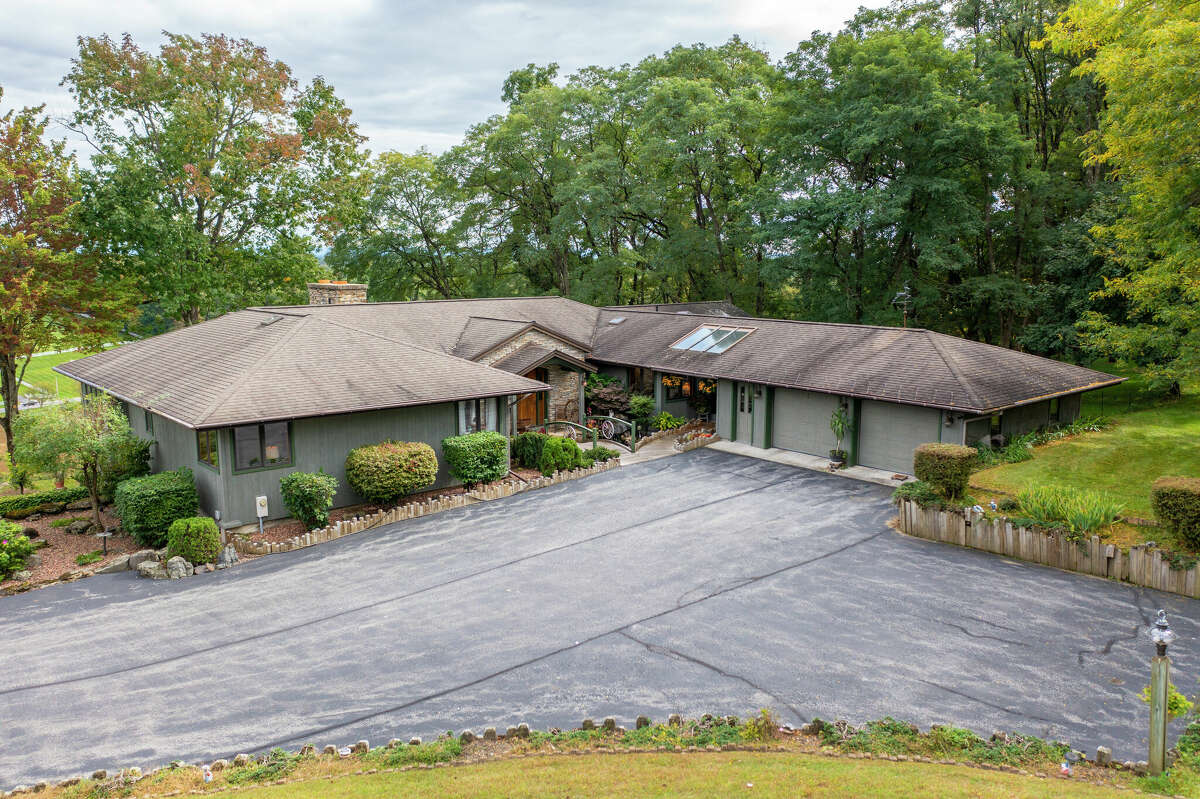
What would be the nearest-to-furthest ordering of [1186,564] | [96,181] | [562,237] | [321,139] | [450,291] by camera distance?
[1186,564]
[96,181]
[321,139]
[562,237]
[450,291]

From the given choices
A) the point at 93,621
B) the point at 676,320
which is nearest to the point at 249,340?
the point at 93,621

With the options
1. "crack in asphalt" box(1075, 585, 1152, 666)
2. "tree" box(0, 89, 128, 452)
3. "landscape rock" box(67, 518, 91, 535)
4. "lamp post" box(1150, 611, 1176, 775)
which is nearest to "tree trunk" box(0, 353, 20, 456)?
"tree" box(0, 89, 128, 452)

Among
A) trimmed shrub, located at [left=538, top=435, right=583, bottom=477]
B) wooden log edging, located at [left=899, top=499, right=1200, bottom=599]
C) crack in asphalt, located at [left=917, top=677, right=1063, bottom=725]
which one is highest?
trimmed shrub, located at [left=538, top=435, right=583, bottom=477]

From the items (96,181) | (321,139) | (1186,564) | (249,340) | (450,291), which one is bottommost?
(1186,564)

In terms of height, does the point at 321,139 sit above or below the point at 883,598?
above

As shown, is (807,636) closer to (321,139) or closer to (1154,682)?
(1154,682)

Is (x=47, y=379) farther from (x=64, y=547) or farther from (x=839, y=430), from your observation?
(x=839, y=430)

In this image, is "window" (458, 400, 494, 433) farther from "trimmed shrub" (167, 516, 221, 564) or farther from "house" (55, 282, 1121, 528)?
"trimmed shrub" (167, 516, 221, 564)
